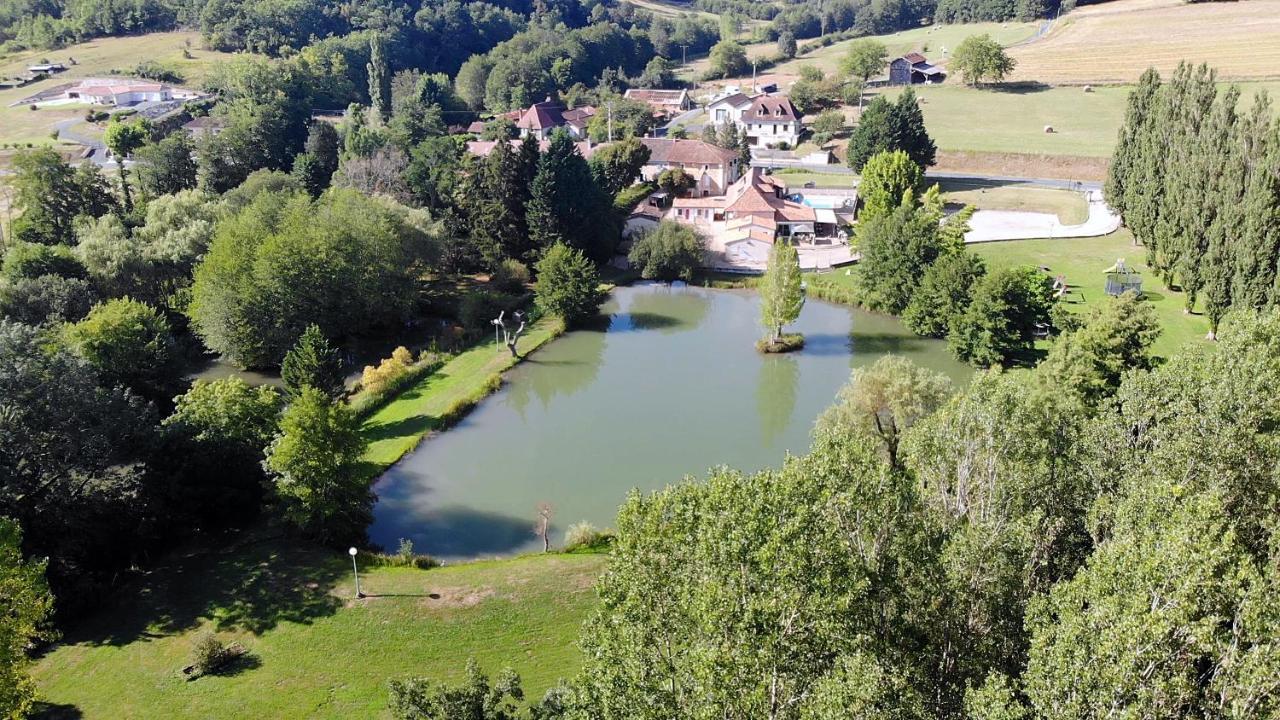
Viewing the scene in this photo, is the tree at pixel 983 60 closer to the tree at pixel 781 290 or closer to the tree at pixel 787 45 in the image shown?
the tree at pixel 787 45

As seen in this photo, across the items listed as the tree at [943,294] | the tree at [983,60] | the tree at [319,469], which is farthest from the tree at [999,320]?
the tree at [983,60]

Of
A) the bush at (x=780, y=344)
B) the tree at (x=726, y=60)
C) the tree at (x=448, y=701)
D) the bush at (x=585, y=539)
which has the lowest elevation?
the bush at (x=585, y=539)

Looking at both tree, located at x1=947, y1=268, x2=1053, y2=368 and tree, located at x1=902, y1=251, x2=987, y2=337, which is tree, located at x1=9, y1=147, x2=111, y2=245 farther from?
tree, located at x1=947, y1=268, x2=1053, y2=368

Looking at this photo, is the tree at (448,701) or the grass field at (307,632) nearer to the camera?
the tree at (448,701)

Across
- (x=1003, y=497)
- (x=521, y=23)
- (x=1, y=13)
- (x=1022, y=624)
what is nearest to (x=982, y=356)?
(x=1003, y=497)

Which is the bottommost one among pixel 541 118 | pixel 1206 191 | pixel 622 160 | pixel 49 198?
pixel 1206 191

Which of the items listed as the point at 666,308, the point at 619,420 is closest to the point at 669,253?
the point at 666,308

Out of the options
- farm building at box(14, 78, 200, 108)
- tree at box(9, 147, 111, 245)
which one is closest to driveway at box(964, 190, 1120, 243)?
tree at box(9, 147, 111, 245)

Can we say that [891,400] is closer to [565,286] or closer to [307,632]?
[307,632]
